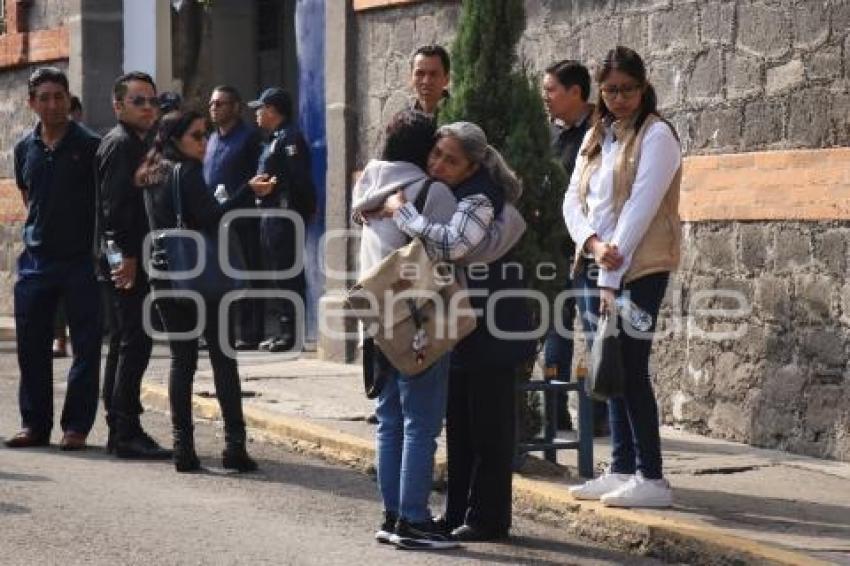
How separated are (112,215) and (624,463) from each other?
9.71 ft

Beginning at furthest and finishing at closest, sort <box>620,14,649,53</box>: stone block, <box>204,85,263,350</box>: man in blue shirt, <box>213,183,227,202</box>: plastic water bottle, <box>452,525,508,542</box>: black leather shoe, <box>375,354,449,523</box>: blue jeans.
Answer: <box>204,85,263,350</box>: man in blue shirt → <box>213,183,227,202</box>: plastic water bottle → <box>620,14,649,53</box>: stone block → <box>452,525,508,542</box>: black leather shoe → <box>375,354,449,523</box>: blue jeans

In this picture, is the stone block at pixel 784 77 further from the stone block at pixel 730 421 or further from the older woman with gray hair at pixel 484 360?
the older woman with gray hair at pixel 484 360

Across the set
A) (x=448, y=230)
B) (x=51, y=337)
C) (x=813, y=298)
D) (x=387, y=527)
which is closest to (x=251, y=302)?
(x=51, y=337)

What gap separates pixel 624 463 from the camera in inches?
316

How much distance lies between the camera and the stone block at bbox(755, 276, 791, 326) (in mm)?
9523

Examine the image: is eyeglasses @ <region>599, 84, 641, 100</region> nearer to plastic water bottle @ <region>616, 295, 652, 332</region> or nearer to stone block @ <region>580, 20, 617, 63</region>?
plastic water bottle @ <region>616, 295, 652, 332</region>

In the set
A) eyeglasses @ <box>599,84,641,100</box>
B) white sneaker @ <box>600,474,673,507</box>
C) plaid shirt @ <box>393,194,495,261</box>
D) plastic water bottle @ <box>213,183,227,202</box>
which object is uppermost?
eyeglasses @ <box>599,84,641,100</box>

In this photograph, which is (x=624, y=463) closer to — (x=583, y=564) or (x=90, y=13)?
(x=583, y=564)

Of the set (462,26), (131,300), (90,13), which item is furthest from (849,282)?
(90,13)

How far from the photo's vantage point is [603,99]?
793 centimetres

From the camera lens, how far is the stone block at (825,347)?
918 centimetres

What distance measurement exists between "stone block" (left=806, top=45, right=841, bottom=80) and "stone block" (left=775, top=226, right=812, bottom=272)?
78 centimetres

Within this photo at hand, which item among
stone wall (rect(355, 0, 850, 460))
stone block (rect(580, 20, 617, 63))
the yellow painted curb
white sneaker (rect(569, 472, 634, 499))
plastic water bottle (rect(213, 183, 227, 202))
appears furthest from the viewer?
plastic water bottle (rect(213, 183, 227, 202))

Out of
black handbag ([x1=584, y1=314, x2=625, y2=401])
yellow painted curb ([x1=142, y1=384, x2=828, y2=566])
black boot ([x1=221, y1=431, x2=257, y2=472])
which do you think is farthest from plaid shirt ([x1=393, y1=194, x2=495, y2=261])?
black boot ([x1=221, y1=431, x2=257, y2=472])
